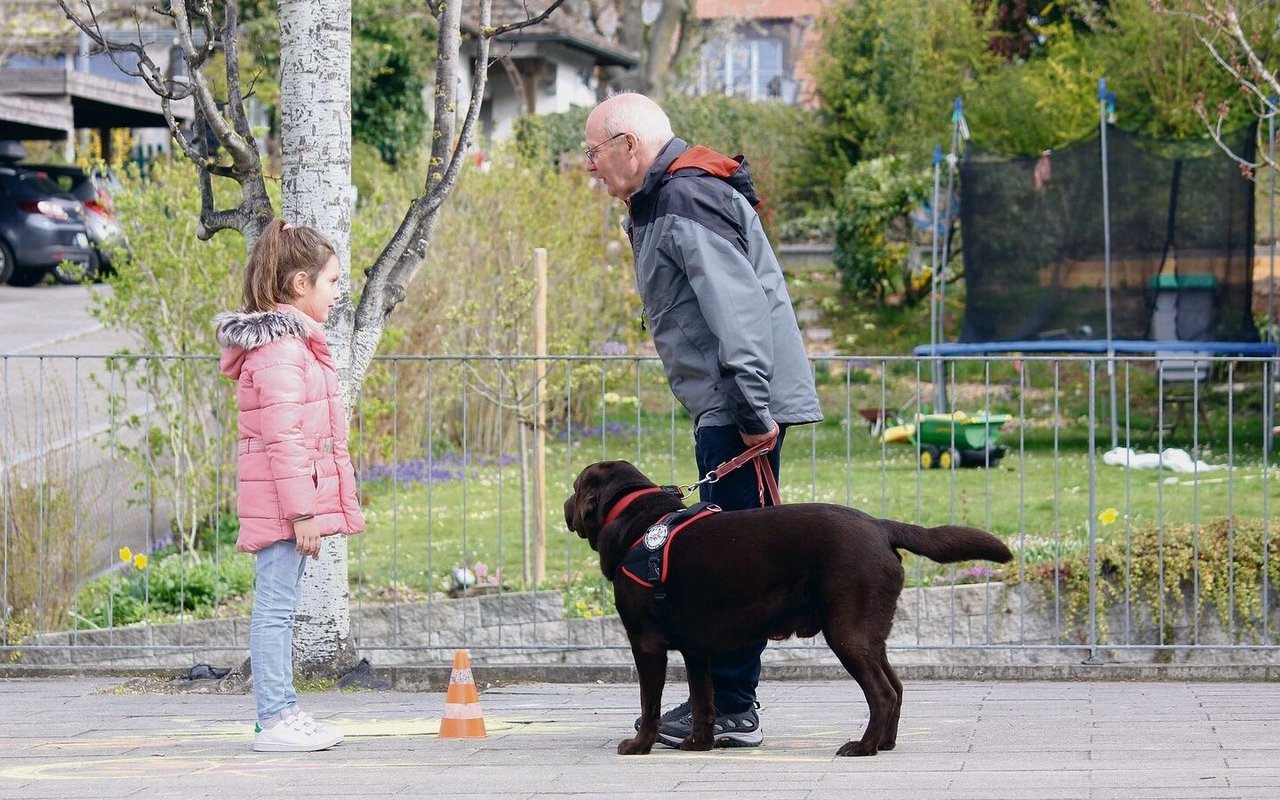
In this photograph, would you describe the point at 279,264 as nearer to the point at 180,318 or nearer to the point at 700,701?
the point at 700,701

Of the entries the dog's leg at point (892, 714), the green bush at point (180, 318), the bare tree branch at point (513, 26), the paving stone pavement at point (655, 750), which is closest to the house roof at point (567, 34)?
the green bush at point (180, 318)

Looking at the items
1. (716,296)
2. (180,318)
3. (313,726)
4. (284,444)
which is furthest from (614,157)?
(180,318)

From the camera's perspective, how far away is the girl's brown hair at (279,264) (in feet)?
17.3

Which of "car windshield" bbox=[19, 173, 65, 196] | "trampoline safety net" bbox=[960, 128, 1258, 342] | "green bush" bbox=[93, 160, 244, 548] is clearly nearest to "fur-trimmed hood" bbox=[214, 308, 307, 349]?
"green bush" bbox=[93, 160, 244, 548]

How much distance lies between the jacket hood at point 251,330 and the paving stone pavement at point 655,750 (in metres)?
1.22

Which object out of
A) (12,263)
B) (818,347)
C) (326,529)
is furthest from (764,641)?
(12,263)

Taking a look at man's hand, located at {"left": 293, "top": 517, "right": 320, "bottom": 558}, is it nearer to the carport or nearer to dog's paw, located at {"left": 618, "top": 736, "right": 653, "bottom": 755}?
dog's paw, located at {"left": 618, "top": 736, "right": 653, "bottom": 755}

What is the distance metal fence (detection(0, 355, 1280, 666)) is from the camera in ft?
26.3

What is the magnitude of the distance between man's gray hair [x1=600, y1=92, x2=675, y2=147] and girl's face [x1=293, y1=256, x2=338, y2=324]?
0.96 m

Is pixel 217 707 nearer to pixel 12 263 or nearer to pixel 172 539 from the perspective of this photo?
pixel 172 539

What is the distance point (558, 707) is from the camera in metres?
6.47

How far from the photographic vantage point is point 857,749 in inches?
196

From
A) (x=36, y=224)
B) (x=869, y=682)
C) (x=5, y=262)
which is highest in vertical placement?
(x=36, y=224)

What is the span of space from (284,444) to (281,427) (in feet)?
0.17
